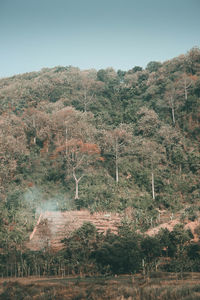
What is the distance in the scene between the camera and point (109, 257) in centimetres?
1326

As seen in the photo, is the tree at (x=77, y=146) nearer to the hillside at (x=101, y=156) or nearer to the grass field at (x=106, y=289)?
the hillside at (x=101, y=156)

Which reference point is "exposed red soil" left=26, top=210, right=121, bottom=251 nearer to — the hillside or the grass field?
the hillside

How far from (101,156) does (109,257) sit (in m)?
14.7

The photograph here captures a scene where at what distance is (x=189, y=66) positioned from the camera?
39.8 m

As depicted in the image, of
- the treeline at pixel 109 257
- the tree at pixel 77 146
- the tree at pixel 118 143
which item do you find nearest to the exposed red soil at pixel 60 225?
the treeline at pixel 109 257

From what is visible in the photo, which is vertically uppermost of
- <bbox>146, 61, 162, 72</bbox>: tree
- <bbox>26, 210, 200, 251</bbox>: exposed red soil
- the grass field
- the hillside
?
<bbox>146, 61, 162, 72</bbox>: tree

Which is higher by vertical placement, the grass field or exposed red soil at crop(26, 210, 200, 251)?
exposed red soil at crop(26, 210, 200, 251)

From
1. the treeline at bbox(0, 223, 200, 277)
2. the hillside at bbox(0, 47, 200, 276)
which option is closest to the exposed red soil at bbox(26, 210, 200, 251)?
the hillside at bbox(0, 47, 200, 276)

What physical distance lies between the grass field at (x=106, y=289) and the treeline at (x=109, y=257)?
1805 millimetres

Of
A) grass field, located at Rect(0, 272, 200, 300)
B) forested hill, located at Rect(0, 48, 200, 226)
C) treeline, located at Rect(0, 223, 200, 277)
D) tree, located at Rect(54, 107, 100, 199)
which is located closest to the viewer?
grass field, located at Rect(0, 272, 200, 300)

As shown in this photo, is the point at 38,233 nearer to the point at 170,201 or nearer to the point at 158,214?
the point at 158,214

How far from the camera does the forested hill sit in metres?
21.7

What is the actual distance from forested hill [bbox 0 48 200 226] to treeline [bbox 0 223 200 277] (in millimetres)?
4533

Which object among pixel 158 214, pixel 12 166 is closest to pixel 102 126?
pixel 12 166
